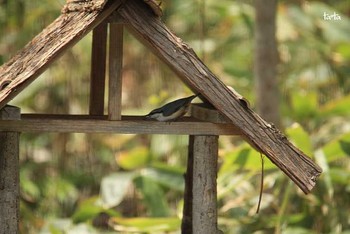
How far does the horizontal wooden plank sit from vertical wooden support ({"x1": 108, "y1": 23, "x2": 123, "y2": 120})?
52mm

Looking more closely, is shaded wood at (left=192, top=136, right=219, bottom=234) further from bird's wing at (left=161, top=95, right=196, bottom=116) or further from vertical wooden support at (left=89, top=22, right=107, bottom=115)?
vertical wooden support at (left=89, top=22, right=107, bottom=115)

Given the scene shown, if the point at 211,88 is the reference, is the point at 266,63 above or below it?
above

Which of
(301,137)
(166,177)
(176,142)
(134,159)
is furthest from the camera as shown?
(176,142)

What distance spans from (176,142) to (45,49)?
3.56m

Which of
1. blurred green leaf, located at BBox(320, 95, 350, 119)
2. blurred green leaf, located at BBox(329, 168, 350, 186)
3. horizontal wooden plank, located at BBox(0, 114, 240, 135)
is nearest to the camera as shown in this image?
horizontal wooden plank, located at BBox(0, 114, 240, 135)

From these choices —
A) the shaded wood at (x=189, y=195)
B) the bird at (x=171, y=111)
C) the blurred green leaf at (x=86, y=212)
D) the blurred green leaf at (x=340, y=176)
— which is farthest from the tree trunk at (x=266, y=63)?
the bird at (x=171, y=111)

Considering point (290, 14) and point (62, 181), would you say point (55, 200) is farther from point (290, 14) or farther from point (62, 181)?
point (290, 14)

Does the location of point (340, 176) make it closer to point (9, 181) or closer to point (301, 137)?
point (301, 137)

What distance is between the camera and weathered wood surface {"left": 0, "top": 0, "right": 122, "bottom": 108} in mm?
2797

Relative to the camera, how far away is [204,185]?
3115mm

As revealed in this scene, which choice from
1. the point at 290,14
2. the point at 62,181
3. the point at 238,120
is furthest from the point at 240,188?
the point at 238,120

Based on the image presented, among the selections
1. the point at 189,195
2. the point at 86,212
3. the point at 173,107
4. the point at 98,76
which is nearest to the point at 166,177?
the point at 86,212

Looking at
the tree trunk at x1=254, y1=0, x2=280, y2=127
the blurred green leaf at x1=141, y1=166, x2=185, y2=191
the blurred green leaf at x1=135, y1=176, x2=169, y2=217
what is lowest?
the blurred green leaf at x1=135, y1=176, x2=169, y2=217

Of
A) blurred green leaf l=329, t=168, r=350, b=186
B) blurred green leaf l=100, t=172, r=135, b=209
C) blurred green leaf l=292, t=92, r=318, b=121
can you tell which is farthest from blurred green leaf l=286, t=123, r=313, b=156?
blurred green leaf l=100, t=172, r=135, b=209
